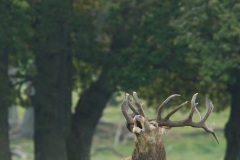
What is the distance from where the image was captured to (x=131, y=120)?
17.5 metres

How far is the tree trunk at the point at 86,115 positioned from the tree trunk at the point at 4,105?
14.0 feet

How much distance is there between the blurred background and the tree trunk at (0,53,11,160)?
1.1 inches

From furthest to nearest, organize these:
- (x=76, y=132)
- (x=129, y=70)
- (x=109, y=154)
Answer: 1. (x=109, y=154)
2. (x=76, y=132)
3. (x=129, y=70)

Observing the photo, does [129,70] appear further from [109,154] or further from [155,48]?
[109,154]

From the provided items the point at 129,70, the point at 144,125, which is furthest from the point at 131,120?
the point at 129,70

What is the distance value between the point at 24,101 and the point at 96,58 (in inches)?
141

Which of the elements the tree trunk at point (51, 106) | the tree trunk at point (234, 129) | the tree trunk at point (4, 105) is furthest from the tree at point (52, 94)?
the tree trunk at point (234, 129)

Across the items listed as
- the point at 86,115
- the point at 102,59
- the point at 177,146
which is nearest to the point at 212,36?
the point at 102,59

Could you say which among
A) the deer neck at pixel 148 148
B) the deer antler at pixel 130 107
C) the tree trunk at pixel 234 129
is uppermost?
the tree trunk at pixel 234 129

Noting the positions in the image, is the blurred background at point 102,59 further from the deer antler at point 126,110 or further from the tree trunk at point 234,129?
the deer antler at point 126,110

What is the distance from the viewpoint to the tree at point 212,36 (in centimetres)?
2939

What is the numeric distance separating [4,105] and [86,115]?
472 centimetres

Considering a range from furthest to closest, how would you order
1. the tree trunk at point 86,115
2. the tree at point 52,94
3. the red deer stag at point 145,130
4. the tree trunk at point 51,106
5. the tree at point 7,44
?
the tree trunk at point 86,115 < the tree trunk at point 51,106 < the tree at point 52,94 < the tree at point 7,44 < the red deer stag at point 145,130

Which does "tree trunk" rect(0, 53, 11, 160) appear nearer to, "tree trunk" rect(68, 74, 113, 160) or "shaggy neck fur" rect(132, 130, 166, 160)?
"tree trunk" rect(68, 74, 113, 160)
